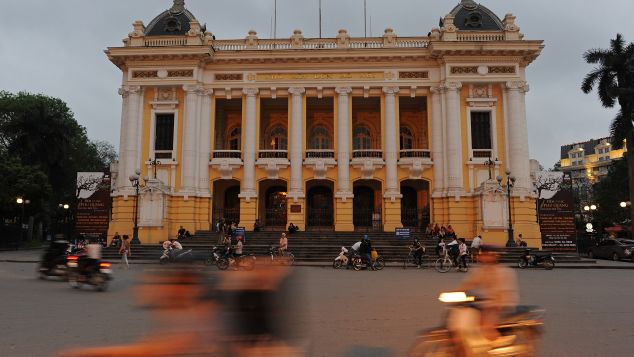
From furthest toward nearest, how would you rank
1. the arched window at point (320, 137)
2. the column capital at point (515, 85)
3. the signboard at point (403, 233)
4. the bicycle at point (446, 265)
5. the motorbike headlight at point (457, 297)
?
the arched window at point (320, 137) < the column capital at point (515, 85) < the signboard at point (403, 233) < the bicycle at point (446, 265) < the motorbike headlight at point (457, 297)

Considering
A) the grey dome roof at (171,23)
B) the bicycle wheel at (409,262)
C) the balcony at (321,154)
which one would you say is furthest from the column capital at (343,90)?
the bicycle wheel at (409,262)

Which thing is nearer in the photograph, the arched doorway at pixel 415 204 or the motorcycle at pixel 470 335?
the motorcycle at pixel 470 335

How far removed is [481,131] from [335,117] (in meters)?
9.76

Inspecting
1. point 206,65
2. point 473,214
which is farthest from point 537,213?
point 206,65

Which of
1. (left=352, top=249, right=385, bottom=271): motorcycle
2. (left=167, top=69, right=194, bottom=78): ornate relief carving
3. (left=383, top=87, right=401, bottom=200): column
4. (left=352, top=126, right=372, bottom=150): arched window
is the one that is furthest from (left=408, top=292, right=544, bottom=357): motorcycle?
(left=352, top=126, right=372, bottom=150): arched window

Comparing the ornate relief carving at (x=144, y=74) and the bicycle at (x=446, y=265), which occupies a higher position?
the ornate relief carving at (x=144, y=74)

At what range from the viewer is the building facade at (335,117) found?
31.8 metres

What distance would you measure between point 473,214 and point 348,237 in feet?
27.1

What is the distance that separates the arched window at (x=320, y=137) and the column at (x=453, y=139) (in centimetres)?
932

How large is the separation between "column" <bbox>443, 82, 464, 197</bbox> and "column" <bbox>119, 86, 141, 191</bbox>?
2045 cm

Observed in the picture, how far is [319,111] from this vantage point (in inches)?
1460

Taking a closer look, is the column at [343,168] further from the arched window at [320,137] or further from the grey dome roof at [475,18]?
the grey dome roof at [475,18]

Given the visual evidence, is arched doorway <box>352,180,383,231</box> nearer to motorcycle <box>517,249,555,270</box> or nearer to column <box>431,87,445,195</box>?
column <box>431,87,445,195</box>

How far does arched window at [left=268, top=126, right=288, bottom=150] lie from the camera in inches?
1474
